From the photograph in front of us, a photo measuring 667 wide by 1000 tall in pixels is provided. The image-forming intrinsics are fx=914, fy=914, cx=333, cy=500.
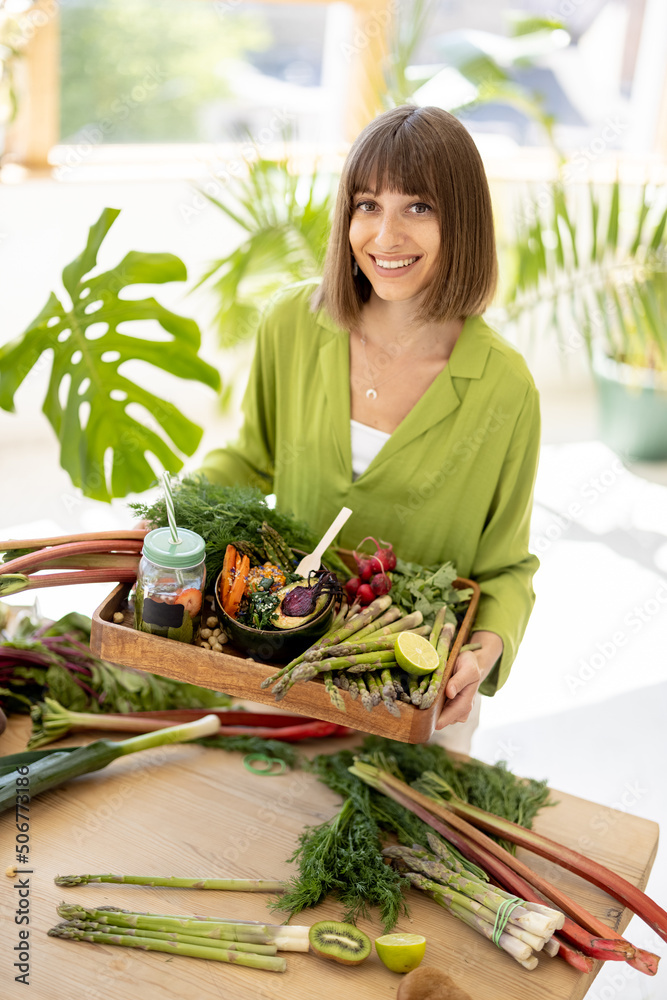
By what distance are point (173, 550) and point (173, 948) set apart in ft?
2.10

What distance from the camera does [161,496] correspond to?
1.86 m

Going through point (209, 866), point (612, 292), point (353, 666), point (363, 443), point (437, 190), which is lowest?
point (209, 866)

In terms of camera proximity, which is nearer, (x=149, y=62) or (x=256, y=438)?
(x=256, y=438)

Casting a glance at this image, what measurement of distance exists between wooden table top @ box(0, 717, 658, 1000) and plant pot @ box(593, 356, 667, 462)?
440 cm

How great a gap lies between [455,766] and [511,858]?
0.27 metres

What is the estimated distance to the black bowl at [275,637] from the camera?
5.29ft

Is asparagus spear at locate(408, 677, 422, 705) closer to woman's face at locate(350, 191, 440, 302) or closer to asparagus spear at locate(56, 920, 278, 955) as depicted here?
asparagus spear at locate(56, 920, 278, 955)

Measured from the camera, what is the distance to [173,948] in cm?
147

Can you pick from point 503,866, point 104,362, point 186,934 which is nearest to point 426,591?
point 503,866

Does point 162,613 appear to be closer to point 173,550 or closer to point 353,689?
point 173,550

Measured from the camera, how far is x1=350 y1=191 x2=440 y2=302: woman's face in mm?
1845

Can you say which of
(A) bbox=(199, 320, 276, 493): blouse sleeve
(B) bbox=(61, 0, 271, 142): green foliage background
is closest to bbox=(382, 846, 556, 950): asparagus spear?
(A) bbox=(199, 320, 276, 493): blouse sleeve

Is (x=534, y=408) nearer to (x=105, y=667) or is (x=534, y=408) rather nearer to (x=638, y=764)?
(x=105, y=667)

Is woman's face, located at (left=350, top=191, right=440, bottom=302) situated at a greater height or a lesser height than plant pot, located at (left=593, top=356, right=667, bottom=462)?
greater
